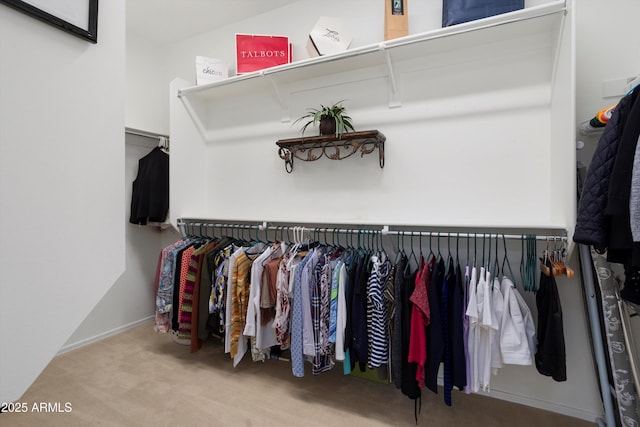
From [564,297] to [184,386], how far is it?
2.49m

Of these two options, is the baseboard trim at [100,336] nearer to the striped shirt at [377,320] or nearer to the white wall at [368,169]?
the white wall at [368,169]

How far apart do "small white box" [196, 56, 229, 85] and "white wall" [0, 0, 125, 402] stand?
1.72m

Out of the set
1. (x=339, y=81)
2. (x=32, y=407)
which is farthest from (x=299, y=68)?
(x=32, y=407)

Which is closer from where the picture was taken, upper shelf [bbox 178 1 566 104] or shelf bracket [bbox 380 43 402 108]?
upper shelf [bbox 178 1 566 104]

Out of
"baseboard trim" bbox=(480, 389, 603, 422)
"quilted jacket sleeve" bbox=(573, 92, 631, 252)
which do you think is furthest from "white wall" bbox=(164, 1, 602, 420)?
"quilted jacket sleeve" bbox=(573, 92, 631, 252)

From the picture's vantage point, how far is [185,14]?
8.92 feet

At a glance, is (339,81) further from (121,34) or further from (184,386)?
(184,386)

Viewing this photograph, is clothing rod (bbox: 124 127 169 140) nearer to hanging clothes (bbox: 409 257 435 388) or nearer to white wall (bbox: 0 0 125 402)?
white wall (bbox: 0 0 125 402)

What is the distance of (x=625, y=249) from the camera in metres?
1.10

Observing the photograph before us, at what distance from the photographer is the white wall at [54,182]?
2.45 feet

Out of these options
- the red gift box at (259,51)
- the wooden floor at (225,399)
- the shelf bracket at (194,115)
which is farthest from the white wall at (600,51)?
the shelf bracket at (194,115)

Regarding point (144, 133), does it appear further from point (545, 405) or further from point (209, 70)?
point (545, 405)

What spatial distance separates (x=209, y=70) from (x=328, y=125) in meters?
1.27

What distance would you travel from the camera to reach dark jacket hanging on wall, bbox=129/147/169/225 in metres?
Answer: 2.85
